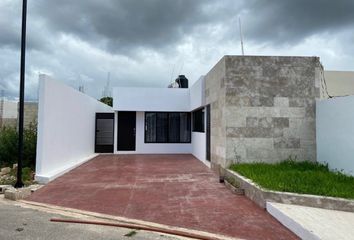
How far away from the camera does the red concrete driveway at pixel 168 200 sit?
4230 millimetres

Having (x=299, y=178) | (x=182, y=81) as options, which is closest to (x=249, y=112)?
(x=299, y=178)

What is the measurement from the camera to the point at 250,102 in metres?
7.54

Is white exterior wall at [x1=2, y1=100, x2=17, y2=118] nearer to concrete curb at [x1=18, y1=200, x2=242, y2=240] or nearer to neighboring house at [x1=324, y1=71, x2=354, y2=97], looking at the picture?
concrete curb at [x1=18, y1=200, x2=242, y2=240]

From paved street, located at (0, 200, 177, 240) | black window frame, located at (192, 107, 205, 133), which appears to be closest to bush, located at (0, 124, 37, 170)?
paved street, located at (0, 200, 177, 240)

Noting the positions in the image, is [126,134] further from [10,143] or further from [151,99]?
[10,143]

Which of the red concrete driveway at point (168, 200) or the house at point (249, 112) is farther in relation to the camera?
the house at point (249, 112)

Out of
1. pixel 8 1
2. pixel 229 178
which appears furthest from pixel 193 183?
pixel 8 1

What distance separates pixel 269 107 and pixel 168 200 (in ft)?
12.5

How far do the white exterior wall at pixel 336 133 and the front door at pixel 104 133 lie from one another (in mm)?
10532

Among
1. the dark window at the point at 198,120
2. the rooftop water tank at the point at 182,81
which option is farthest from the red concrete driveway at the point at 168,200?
the rooftop water tank at the point at 182,81

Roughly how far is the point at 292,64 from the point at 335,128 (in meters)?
2.05

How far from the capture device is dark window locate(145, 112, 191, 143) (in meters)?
14.8

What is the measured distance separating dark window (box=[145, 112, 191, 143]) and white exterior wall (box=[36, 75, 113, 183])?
11.0 feet

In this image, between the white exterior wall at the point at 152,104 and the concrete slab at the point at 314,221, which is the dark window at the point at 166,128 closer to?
the white exterior wall at the point at 152,104
